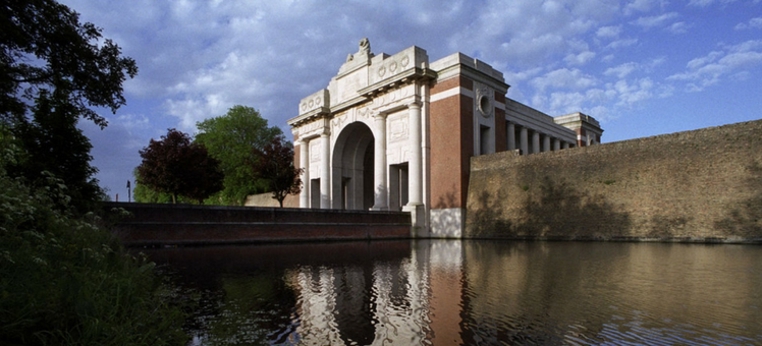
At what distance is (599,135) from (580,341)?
4833 cm

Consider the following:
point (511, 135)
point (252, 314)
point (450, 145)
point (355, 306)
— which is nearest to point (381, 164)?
point (450, 145)

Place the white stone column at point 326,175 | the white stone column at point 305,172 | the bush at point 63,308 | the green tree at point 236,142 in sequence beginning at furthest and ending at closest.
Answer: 1. the green tree at point 236,142
2. the white stone column at point 305,172
3. the white stone column at point 326,175
4. the bush at point 63,308

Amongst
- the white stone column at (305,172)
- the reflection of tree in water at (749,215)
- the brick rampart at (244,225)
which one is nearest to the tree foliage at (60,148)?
the brick rampart at (244,225)

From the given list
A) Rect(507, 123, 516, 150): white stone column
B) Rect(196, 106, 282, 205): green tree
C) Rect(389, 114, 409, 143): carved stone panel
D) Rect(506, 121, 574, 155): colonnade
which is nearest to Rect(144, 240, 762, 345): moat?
Rect(389, 114, 409, 143): carved stone panel

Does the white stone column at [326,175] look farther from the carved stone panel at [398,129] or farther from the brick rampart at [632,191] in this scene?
the brick rampart at [632,191]

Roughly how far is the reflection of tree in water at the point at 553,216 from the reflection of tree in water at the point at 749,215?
3.45 metres

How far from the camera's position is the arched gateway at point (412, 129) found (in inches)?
1047

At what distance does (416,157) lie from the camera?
27.4 metres

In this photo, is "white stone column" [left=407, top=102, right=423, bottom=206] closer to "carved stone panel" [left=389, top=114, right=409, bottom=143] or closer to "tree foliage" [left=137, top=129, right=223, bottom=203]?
"carved stone panel" [left=389, top=114, right=409, bottom=143]

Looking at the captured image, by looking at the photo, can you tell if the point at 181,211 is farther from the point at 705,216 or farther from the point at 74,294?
the point at 705,216

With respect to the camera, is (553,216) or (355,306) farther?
(553,216)

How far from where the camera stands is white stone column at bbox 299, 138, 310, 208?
37.9m

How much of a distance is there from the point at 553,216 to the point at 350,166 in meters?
17.9

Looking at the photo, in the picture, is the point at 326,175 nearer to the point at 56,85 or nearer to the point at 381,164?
the point at 381,164
